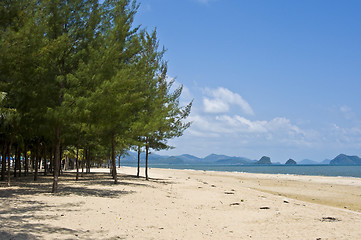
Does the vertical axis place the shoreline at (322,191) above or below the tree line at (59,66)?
below

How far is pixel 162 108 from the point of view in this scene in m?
29.1

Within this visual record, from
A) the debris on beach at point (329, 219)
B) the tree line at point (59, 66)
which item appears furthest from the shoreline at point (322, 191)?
the tree line at point (59, 66)

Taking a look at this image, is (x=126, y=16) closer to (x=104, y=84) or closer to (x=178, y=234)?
(x=104, y=84)

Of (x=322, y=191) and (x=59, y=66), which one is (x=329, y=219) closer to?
(x=59, y=66)

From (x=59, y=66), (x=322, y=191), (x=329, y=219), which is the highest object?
(x=59, y=66)

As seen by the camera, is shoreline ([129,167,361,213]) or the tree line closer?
the tree line

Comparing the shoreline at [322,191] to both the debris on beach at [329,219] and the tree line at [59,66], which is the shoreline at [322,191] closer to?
the debris on beach at [329,219]

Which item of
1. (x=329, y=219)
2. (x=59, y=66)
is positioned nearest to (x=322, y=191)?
(x=329, y=219)

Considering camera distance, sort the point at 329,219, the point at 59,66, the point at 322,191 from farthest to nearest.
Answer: the point at 322,191, the point at 59,66, the point at 329,219

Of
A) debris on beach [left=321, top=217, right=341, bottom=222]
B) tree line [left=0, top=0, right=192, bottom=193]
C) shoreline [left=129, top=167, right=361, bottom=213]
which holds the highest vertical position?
tree line [left=0, top=0, right=192, bottom=193]

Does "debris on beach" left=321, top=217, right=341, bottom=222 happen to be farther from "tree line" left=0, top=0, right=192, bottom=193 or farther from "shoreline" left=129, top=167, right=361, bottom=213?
"tree line" left=0, top=0, right=192, bottom=193

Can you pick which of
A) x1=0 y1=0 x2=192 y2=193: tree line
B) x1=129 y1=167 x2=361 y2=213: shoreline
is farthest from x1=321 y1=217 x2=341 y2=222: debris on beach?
x1=0 y1=0 x2=192 y2=193: tree line

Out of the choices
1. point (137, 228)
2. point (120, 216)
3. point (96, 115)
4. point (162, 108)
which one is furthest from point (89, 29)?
point (162, 108)

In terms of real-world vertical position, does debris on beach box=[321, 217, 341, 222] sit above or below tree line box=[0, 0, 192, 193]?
below
